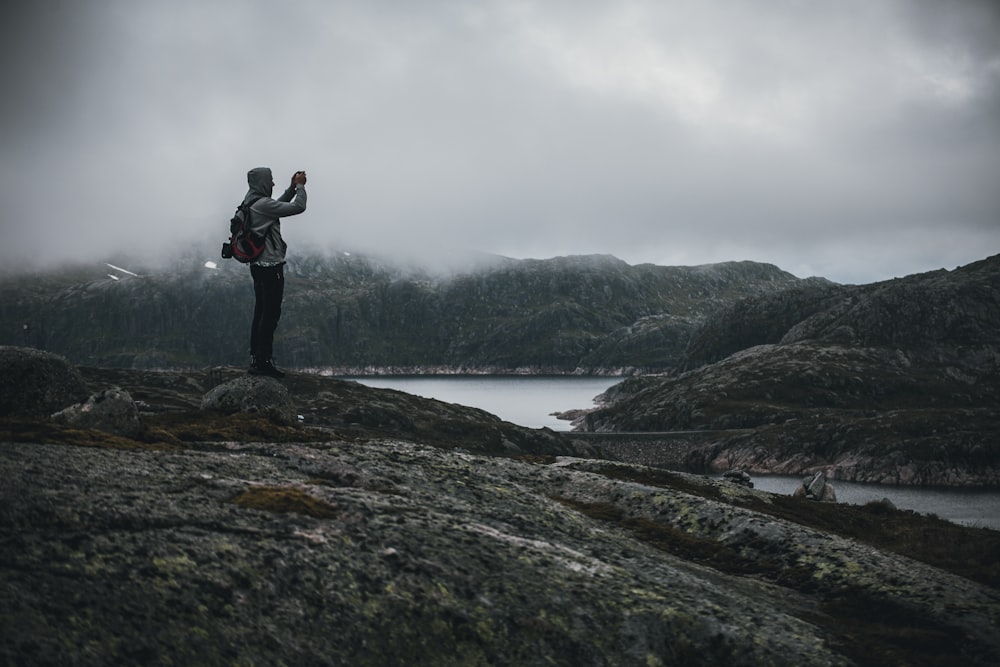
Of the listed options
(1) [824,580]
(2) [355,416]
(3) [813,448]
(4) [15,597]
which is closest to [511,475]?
(1) [824,580]

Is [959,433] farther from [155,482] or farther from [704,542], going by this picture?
[155,482]

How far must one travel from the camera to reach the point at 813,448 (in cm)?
15250

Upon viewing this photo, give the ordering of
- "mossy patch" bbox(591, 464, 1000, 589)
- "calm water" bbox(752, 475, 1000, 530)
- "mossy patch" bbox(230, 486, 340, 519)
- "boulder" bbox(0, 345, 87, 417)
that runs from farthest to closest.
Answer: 1. "calm water" bbox(752, 475, 1000, 530)
2. "mossy patch" bbox(591, 464, 1000, 589)
3. "boulder" bbox(0, 345, 87, 417)
4. "mossy patch" bbox(230, 486, 340, 519)

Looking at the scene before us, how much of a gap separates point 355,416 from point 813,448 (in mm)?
96794

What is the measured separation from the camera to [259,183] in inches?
856

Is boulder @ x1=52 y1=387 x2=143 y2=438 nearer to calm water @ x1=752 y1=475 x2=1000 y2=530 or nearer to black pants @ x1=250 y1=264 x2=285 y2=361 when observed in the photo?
black pants @ x1=250 y1=264 x2=285 y2=361

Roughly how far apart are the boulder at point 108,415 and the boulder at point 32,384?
2.32 metres

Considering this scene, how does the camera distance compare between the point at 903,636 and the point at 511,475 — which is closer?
the point at 903,636

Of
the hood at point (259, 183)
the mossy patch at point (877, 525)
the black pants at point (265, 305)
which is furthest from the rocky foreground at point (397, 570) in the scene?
the hood at point (259, 183)

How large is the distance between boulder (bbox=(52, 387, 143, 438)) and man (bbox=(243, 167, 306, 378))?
5.76m

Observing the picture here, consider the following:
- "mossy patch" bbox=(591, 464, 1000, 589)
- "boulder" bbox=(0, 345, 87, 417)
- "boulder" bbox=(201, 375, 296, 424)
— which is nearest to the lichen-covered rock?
"mossy patch" bbox=(591, 464, 1000, 589)

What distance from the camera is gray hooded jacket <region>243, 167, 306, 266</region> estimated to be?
69.9ft

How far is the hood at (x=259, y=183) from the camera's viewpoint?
21641 mm

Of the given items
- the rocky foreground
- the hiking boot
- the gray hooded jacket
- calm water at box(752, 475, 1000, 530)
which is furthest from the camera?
calm water at box(752, 475, 1000, 530)
